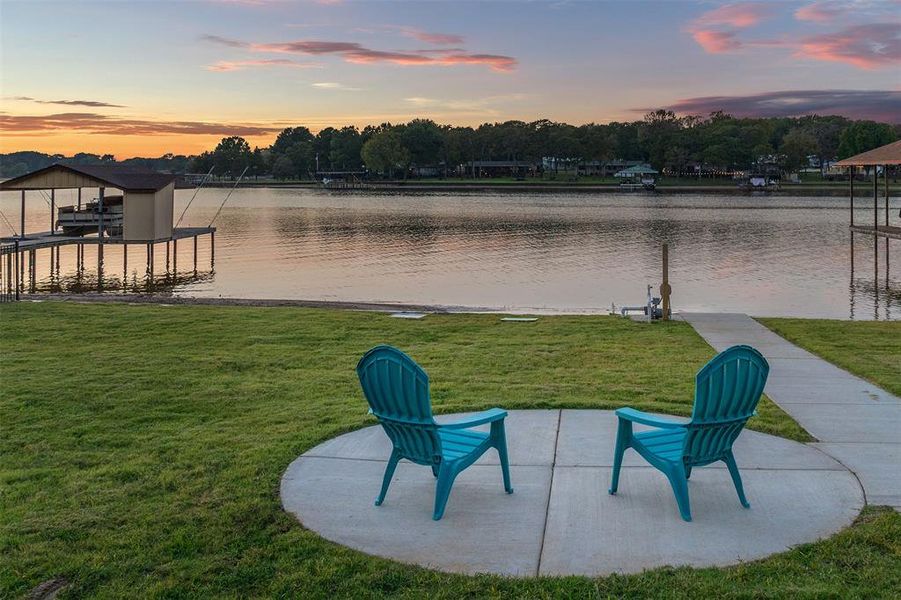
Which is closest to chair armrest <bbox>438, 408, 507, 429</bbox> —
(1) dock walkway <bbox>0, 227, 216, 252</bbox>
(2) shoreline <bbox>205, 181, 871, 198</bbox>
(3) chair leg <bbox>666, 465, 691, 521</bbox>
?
(3) chair leg <bbox>666, 465, 691, 521</bbox>

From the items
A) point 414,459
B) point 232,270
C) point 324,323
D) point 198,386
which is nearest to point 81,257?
point 232,270

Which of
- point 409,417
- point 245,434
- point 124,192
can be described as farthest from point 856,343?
point 124,192

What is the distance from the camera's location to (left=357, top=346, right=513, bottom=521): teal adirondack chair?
5434mm

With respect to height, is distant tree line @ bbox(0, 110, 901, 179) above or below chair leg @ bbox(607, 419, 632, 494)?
above

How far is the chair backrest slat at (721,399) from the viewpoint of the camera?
17.8 feet

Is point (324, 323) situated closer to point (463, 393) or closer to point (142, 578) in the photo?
point (463, 393)

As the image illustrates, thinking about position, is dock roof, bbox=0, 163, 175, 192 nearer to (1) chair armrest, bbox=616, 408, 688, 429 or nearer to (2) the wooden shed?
(2) the wooden shed

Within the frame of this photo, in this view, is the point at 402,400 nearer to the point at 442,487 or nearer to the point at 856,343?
the point at 442,487

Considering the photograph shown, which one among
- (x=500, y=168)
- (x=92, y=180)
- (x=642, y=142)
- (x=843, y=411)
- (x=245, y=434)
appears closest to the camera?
(x=245, y=434)

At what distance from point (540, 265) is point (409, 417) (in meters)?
30.8

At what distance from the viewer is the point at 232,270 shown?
117ft

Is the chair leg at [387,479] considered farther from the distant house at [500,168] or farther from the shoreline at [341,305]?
the distant house at [500,168]

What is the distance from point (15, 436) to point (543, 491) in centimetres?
461

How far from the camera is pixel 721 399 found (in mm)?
5465
